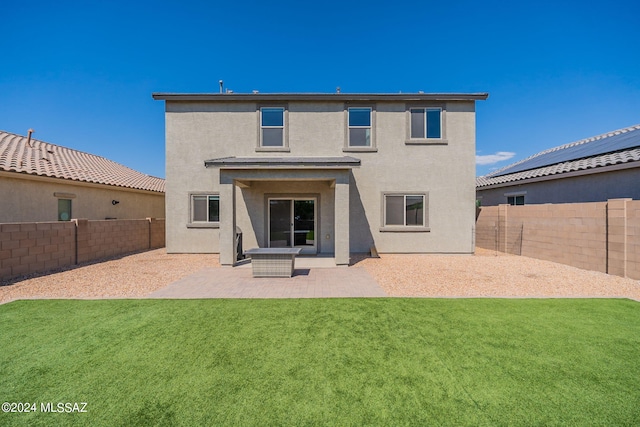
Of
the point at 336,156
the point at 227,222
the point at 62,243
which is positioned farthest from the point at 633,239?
the point at 62,243

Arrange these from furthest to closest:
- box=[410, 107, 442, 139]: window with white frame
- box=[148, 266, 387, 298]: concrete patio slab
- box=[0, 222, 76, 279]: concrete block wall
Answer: box=[410, 107, 442, 139]: window with white frame
box=[0, 222, 76, 279]: concrete block wall
box=[148, 266, 387, 298]: concrete patio slab

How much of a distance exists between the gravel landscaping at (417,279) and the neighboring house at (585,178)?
4423mm

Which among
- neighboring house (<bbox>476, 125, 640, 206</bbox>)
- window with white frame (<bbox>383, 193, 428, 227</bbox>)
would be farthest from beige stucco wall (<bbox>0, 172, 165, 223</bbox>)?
neighboring house (<bbox>476, 125, 640, 206</bbox>)

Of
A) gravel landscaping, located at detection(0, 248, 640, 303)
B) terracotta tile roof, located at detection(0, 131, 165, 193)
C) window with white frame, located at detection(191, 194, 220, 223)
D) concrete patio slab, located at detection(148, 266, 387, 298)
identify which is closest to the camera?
concrete patio slab, located at detection(148, 266, 387, 298)

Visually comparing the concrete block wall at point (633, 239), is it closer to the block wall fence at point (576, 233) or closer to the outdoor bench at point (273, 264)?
the block wall fence at point (576, 233)

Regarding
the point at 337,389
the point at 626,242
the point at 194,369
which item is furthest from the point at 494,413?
the point at 626,242

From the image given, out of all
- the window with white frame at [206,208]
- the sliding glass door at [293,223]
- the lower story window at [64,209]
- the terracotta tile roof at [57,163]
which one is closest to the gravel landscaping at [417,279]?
the window with white frame at [206,208]

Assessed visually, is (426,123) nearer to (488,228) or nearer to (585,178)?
(488,228)

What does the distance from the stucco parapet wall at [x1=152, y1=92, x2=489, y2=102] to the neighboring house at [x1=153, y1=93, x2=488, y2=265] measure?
51 mm

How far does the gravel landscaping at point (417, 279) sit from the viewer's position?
275 inches

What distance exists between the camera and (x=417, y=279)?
8391mm

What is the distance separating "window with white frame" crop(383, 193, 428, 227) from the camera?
12.9 metres

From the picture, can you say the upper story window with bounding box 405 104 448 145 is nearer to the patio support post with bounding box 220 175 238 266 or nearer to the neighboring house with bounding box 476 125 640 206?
the neighboring house with bounding box 476 125 640 206

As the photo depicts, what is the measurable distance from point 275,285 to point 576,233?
37.3ft
